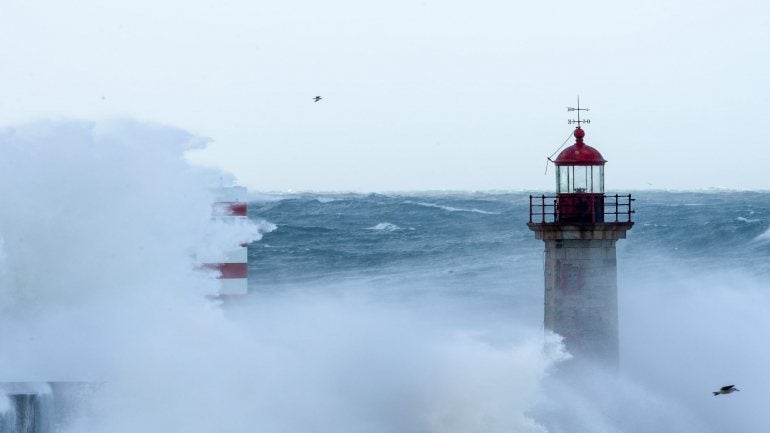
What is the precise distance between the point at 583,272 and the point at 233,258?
5.06 m

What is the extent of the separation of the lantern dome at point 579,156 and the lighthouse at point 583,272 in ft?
0.05

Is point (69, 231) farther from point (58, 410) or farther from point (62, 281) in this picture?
point (58, 410)

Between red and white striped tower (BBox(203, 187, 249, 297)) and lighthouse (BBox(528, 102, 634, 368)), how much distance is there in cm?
419

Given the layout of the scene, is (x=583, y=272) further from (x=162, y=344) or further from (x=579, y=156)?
(x=162, y=344)

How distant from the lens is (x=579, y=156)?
15797mm

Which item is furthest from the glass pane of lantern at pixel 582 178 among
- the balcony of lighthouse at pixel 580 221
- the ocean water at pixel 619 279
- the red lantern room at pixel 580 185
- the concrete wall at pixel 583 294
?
the ocean water at pixel 619 279

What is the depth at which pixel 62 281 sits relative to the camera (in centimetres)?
1316

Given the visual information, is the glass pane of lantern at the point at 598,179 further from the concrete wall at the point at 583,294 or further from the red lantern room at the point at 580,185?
the concrete wall at the point at 583,294

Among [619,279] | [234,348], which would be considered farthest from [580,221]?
[619,279]

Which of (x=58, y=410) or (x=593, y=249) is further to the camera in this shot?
(x=593, y=249)

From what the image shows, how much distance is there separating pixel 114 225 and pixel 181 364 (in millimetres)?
1756

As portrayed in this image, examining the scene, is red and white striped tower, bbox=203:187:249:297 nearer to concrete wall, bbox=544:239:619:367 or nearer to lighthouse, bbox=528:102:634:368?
lighthouse, bbox=528:102:634:368

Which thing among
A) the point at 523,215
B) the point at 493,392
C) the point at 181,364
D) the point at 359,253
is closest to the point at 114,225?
the point at 181,364

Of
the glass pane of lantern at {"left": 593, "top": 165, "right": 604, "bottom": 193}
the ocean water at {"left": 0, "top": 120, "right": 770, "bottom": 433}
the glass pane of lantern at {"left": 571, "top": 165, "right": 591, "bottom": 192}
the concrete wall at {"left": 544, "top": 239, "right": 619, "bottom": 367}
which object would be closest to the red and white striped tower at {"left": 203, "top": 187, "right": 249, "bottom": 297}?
the ocean water at {"left": 0, "top": 120, "right": 770, "bottom": 433}
